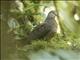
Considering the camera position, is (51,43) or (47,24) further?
(47,24)

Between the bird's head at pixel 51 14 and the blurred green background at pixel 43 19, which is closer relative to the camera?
the blurred green background at pixel 43 19

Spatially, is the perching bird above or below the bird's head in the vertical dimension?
below

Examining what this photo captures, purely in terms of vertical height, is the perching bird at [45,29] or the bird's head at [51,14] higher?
the bird's head at [51,14]

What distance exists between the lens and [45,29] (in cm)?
106

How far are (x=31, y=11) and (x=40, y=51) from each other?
27cm

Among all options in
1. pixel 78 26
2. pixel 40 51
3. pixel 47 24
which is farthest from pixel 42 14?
pixel 40 51

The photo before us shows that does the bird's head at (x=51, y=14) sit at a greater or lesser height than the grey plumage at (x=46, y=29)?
greater

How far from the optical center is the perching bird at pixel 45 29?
0.97m

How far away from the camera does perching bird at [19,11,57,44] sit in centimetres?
97

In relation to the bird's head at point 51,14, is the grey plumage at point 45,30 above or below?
below

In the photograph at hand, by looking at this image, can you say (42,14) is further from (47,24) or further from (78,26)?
(78,26)

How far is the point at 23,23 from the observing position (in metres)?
0.98

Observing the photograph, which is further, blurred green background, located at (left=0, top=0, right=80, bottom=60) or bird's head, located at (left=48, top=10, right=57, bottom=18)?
bird's head, located at (left=48, top=10, right=57, bottom=18)

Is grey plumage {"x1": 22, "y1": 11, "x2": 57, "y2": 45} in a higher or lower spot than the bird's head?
lower
